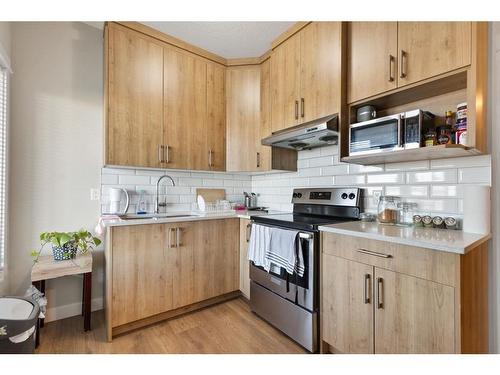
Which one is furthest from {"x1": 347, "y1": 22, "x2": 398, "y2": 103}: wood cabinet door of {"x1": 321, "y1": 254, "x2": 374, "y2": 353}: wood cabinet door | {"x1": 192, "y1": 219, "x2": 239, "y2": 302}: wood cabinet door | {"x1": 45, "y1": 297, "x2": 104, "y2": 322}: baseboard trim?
{"x1": 45, "y1": 297, "x2": 104, "y2": 322}: baseboard trim

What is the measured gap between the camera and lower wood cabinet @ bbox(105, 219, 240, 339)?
1873 millimetres

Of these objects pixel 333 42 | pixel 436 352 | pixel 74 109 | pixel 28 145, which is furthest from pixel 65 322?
pixel 333 42

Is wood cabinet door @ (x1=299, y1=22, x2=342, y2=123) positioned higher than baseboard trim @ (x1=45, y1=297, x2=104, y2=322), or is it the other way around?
wood cabinet door @ (x1=299, y1=22, x2=342, y2=123)

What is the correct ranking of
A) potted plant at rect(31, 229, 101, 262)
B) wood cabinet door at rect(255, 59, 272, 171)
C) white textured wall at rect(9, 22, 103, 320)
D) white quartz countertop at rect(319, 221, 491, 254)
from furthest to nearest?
wood cabinet door at rect(255, 59, 272, 171) → white textured wall at rect(9, 22, 103, 320) → potted plant at rect(31, 229, 101, 262) → white quartz countertop at rect(319, 221, 491, 254)

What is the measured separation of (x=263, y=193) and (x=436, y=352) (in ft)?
7.12

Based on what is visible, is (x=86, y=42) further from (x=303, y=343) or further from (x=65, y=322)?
(x=303, y=343)

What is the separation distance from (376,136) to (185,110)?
5.74 ft

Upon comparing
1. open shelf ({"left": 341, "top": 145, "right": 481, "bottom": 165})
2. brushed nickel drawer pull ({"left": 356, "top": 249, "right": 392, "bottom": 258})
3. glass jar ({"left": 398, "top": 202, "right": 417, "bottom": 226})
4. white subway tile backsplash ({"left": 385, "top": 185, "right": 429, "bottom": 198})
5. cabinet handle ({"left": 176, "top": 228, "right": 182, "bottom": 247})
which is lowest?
cabinet handle ({"left": 176, "top": 228, "right": 182, "bottom": 247})

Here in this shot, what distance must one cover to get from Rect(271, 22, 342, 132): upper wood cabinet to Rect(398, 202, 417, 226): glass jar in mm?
832

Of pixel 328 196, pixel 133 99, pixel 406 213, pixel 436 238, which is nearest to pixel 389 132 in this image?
pixel 406 213

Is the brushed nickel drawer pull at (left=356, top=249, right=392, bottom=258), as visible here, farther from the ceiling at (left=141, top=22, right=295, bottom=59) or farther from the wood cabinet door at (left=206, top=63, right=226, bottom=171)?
the ceiling at (left=141, top=22, right=295, bottom=59)

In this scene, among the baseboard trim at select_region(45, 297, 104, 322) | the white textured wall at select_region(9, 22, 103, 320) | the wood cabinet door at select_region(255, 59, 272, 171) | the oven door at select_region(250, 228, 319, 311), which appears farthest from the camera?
the wood cabinet door at select_region(255, 59, 272, 171)

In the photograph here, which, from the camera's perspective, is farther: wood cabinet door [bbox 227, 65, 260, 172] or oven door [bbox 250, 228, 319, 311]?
wood cabinet door [bbox 227, 65, 260, 172]

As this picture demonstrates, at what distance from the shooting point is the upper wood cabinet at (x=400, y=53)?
4.25 ft
